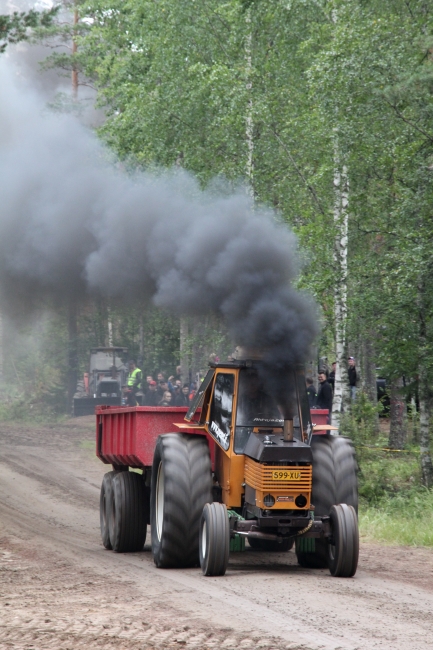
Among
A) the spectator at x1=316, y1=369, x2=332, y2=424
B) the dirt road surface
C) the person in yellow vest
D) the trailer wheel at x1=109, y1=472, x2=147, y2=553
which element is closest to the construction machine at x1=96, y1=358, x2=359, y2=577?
the dirt road surface

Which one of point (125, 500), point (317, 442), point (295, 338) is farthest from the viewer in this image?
point (125, 500)

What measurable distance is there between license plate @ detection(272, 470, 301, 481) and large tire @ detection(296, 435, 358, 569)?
28.4 inches

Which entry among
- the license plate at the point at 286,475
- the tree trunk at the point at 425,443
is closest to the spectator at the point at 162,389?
the tree trunk at the point at 425,443

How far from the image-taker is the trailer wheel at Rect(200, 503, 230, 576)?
8445mm

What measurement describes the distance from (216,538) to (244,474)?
2.75ft

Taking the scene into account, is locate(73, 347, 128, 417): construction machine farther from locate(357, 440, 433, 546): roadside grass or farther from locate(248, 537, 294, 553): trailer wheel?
locate(248, 537, 294, 553): trailer wheel

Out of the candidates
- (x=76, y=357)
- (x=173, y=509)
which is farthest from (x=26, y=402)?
(x=173, y=509)

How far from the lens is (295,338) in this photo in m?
8.88

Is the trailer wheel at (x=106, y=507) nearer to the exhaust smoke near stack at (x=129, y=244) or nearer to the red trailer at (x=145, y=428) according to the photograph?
the red trailer at (x=145, y=428)

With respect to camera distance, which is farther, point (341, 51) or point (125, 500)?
point (341, 51)

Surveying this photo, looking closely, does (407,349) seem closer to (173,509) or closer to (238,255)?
(238,255)

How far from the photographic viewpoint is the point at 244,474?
9070mm

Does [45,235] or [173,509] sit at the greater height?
[45,235]

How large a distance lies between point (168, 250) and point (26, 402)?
22.5 meters
